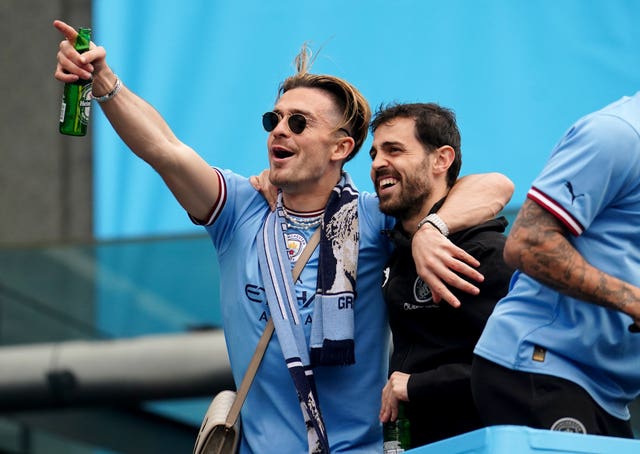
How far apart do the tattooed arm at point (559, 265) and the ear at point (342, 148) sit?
1318mm

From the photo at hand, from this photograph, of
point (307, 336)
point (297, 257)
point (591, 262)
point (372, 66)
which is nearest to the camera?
point (591, 262)

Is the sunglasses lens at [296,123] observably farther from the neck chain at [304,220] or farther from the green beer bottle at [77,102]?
the green beer bottle at [77,102]

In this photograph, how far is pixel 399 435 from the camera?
3562 millimetres

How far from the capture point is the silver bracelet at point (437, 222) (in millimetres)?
3598

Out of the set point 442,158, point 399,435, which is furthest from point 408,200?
point 399,435

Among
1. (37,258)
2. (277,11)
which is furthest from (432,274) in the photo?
(37,258)

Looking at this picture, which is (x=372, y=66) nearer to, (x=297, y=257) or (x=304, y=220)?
(x=304, y=220)

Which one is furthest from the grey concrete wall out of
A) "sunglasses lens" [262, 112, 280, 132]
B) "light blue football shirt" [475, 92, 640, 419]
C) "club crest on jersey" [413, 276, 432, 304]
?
"light blue football shirt" [475, 92, 640, 419]

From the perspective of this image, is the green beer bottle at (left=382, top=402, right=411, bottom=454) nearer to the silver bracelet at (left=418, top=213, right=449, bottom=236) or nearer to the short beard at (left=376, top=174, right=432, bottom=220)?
the silver bracelet at (left=418, top=213, right=449, bottom=236)

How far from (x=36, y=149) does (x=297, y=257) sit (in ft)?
24.3

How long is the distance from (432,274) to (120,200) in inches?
219

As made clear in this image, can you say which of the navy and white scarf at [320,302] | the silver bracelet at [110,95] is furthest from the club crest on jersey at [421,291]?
the silver bracelet at [110,95]

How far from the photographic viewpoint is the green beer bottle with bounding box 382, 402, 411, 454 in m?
3.54

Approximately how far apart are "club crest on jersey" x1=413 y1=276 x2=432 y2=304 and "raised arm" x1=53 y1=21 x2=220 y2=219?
0.76 metres
